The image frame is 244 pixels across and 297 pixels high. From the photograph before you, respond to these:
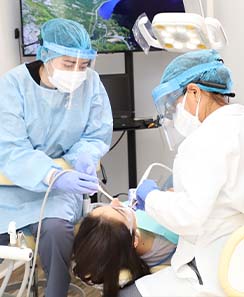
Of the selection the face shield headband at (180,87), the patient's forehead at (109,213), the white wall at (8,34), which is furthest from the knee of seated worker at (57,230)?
the white wall at (8,34)

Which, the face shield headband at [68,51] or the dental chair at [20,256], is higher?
the face shield headband at [68,51]

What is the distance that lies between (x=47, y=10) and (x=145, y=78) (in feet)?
2.58

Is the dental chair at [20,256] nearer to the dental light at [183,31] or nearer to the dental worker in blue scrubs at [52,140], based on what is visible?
the dental worker in blue scrubs at [52,140]

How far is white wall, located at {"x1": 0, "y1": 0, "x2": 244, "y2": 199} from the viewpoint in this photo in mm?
2801

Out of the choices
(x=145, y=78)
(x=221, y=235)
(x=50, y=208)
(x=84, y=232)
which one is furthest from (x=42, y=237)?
(x=145, y=78)

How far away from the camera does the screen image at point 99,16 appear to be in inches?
109

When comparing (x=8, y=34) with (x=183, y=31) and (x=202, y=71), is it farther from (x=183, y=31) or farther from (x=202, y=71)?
(x=202, y=71)

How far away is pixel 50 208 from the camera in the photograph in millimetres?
→ 1901

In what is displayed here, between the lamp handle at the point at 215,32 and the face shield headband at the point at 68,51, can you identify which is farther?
the face shield headband at the point at 68,51

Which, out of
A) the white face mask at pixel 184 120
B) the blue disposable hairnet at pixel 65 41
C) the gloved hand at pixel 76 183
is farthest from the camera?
the blue disposable hairnet at pixel 65 41

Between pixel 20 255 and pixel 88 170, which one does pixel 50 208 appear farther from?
pixel 20 255

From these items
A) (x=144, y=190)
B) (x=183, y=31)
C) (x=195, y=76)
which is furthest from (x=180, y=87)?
(x=144, y=190)

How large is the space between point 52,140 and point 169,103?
626 mm

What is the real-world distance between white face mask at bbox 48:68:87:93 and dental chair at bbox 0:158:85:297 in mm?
281
